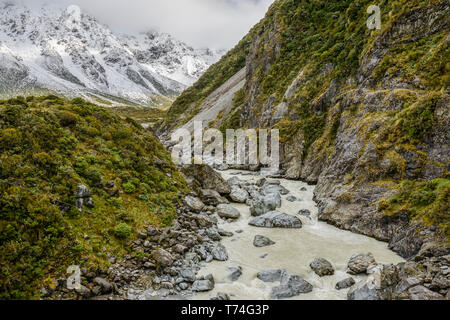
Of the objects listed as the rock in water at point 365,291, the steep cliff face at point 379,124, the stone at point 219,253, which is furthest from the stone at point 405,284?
the stone at point 219,253

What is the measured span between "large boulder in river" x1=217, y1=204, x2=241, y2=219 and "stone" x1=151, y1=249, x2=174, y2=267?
343 inches

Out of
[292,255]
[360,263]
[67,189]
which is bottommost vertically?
[292,255]

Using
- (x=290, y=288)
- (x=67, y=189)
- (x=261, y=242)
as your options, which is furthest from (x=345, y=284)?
(x=67, y=189)

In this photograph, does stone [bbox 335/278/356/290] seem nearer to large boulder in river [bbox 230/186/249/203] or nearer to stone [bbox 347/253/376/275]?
stone [bbox 347/253/376/275]

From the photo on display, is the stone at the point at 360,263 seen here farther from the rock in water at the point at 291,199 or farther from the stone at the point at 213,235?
the rock in water at the point at 291,199

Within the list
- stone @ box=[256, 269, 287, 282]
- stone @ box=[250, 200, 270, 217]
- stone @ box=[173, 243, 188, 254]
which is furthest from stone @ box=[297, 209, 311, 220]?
stone @ box=[173, 243, 188, 254]

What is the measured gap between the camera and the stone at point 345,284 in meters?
12.1

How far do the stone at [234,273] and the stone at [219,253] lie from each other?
3.93 feet

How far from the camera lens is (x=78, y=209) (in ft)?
44.4

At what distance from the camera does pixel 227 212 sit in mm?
22188

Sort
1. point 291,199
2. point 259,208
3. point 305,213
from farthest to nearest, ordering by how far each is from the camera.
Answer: point 291,199
point 259,208
point 305,213

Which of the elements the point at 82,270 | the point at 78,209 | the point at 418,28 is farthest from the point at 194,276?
the point at 418,28

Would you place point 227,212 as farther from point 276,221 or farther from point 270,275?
point 270,275

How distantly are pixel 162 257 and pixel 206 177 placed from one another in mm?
14384
